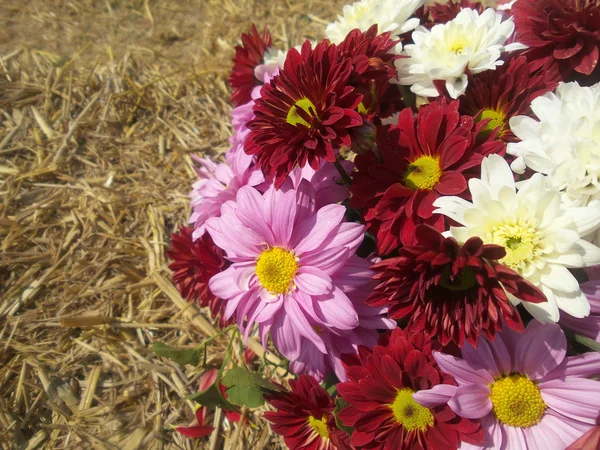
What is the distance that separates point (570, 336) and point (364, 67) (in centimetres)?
64

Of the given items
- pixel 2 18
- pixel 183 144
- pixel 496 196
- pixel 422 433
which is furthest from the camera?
pixel 2 18

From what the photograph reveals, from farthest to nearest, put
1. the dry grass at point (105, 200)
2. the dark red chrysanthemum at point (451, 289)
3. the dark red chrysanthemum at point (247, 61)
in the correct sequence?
the dry grass at point (105, 200) → the dark red chrysanthemum at point (247, 61) → the dark red chrysanthemum at point (451, 289)

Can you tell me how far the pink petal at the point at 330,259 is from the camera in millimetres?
808

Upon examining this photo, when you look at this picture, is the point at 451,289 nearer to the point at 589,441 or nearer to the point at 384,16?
the point at 589,441

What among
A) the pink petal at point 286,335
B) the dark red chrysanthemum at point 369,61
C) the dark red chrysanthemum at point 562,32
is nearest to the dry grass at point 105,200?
the pink petal at point 286,335

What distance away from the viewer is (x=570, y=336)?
2.75 feet

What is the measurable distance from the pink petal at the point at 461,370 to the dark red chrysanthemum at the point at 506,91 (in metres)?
0.44

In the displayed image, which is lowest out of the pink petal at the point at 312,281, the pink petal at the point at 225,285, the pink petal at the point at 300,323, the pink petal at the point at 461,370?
the pink petal at the point at 461,370

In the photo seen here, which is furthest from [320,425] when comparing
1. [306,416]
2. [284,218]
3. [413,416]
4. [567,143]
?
[567,143]

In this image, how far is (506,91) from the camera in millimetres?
904

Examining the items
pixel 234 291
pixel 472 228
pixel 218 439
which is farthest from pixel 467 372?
pixel 218 439

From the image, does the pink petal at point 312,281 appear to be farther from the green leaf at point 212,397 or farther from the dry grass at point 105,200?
the dry grass at point 105,200

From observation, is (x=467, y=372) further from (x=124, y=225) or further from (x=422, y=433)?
(x=124, y=225)

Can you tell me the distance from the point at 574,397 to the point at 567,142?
43cm
